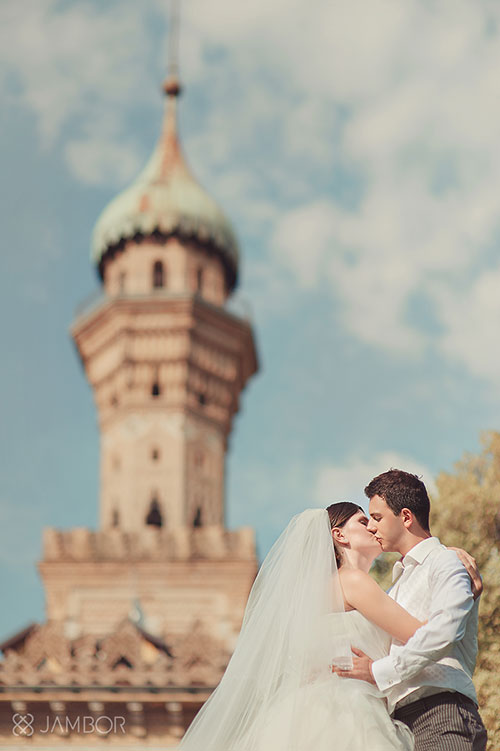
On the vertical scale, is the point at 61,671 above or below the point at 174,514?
below

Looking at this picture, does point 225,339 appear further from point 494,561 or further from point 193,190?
point 494,561

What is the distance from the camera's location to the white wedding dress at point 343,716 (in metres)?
4.41

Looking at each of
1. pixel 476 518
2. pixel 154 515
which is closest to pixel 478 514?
pixel 476 518

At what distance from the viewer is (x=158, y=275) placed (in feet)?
139

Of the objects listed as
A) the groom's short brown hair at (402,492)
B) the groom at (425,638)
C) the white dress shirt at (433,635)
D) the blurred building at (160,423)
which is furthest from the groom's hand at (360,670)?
the blurred building at (160,423)

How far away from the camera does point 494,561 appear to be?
14133 millimetres

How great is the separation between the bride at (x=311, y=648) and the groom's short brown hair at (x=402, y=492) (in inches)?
14.0

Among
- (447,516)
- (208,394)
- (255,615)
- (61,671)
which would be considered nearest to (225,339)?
(208,394)

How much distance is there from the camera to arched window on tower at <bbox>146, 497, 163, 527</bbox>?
37781 mm

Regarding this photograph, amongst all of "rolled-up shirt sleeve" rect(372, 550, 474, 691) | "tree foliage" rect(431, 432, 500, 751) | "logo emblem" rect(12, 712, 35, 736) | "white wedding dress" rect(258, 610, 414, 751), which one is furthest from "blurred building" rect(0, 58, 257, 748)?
"rolled-up shirt sleeve" rect(372, 550, 474, 691)

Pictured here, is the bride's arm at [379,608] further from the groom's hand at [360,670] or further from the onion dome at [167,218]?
the onion dome at [167,218]

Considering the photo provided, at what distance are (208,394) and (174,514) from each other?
17.6 feet

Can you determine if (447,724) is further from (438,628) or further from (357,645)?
(357,645)

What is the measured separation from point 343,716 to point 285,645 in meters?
0.53
